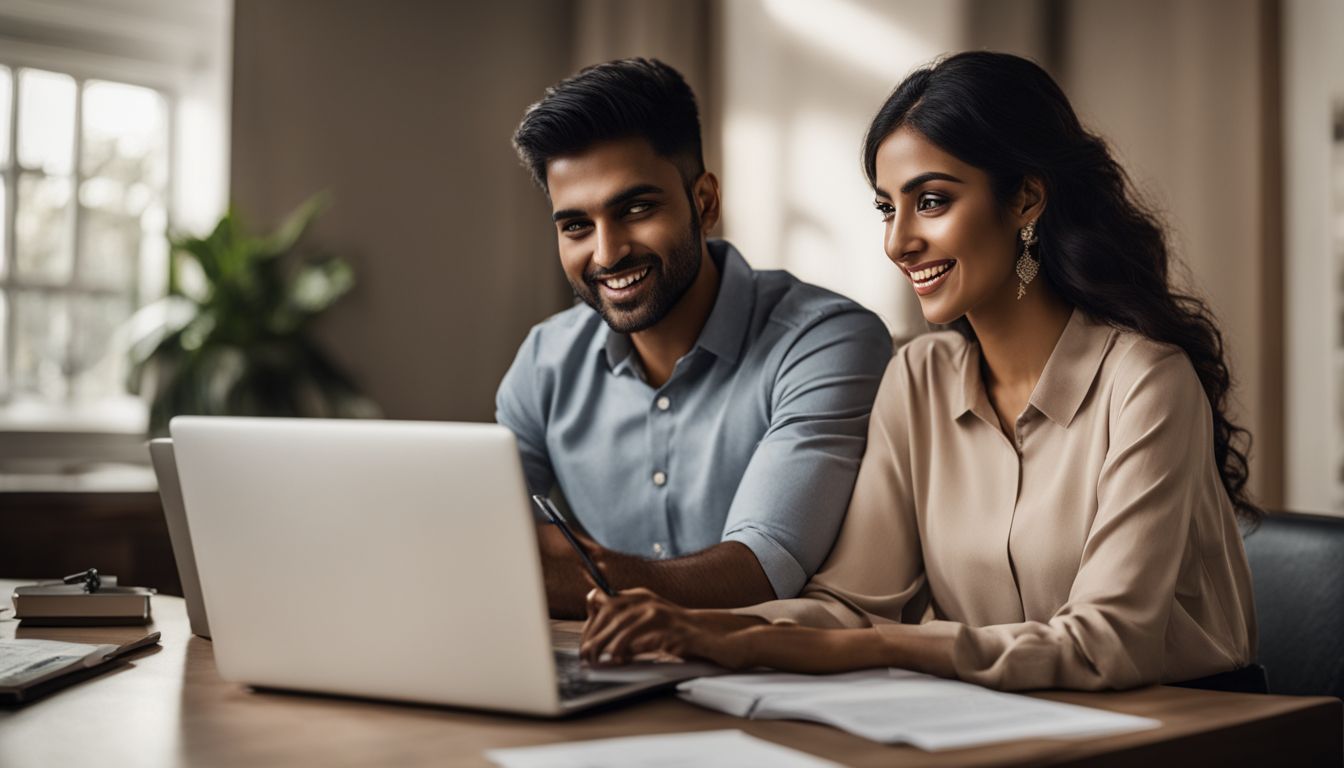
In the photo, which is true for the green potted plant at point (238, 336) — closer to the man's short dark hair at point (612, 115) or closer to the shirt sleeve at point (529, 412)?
the shirt sleeve at point (529, 412)

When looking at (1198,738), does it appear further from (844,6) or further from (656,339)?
(844,6)

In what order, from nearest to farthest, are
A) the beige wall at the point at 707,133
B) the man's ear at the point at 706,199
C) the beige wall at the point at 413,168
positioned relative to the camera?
1. the man's ear at the point at 706,199
2. the beige wall at the point at 707,133
3. the beige wall at the point at 413,168

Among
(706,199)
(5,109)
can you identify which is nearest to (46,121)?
(5,109)

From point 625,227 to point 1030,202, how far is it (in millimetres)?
620

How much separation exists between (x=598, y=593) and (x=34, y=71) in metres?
4.22

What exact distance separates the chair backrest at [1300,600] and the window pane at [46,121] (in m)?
4.26

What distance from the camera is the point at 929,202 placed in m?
1.50

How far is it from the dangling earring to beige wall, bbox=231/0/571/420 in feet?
12.2

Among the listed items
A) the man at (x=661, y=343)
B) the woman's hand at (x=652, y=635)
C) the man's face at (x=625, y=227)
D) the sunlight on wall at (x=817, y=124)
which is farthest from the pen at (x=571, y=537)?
the sunlight on wall at (x=817, y=124)

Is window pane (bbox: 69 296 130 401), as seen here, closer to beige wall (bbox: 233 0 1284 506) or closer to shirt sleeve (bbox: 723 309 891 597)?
beige wall (bbox: 233 0 1284 506)

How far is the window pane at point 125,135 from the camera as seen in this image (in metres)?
4.59

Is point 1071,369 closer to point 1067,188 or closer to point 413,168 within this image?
point 1067,188

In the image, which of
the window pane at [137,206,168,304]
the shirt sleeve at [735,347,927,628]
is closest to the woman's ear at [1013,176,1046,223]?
Result: the shirt sleeve at [735,347,927,628]

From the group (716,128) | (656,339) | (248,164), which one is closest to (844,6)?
(716,128)
